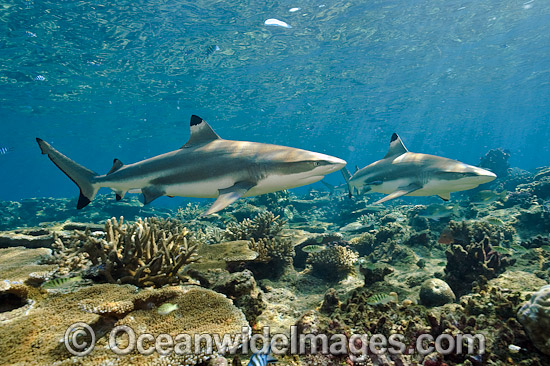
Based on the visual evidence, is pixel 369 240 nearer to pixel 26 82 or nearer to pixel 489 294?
pixel 489 294

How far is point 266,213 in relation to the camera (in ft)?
25.9

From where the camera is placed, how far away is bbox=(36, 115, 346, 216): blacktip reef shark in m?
4.29

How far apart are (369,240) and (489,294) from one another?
5.22m

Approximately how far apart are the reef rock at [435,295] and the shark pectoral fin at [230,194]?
3.37m

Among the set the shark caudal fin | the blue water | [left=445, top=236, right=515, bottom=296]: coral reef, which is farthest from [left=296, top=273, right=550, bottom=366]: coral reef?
the blue water

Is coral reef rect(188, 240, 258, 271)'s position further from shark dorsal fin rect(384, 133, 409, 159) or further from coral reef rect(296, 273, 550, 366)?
shark dorsal fin rect(384, 133, 409, 159)

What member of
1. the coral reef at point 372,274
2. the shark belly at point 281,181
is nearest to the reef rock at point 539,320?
the coral reef at point 372,274

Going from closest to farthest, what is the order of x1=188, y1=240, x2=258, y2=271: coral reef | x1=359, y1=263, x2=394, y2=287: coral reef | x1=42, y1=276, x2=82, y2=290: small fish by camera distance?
x1=42, y1=276, x2=82, y2=290: small fish, x1=188, y1=240, x2=258, y2=271: coral reef, x1=359, y1=263, x2=394, y2=287: coral reef

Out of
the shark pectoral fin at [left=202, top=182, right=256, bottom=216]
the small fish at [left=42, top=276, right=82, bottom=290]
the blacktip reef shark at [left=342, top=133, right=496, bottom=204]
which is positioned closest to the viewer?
the small fish at [left=42, top=276, right=82, bottom=290]

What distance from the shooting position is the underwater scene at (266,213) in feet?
9.21

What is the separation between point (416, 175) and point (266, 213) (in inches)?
162

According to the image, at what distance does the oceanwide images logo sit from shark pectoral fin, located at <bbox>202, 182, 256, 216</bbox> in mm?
1591

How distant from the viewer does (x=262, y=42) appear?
22.6m

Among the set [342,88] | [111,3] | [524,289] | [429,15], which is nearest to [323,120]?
[342,88]
